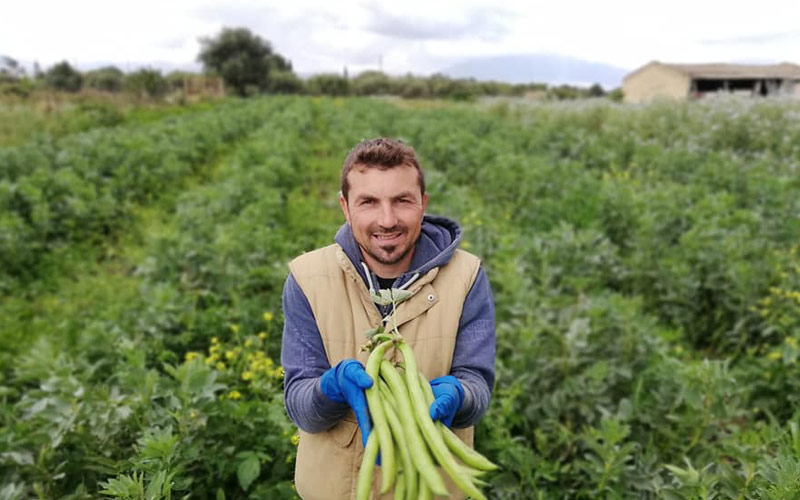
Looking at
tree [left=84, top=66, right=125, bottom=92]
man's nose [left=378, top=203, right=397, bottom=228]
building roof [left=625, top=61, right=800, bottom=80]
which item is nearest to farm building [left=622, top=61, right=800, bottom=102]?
building roof [left=625, top=61, right=800, bottom=80]

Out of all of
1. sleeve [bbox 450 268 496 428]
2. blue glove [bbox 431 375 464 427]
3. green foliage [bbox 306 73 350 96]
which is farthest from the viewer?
green foliage [bbox 306 73 350 96]

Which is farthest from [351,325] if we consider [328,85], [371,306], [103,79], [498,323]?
[328,85]

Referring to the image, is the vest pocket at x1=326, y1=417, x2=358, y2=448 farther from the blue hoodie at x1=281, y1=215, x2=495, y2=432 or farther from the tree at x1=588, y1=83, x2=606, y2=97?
the tree at x1=588, y1=83, x2=606, y2=97

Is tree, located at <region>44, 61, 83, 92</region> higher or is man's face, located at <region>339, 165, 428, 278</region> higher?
tree, located at <region>44, 61, 83, 92</region>

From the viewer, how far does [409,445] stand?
143 cm

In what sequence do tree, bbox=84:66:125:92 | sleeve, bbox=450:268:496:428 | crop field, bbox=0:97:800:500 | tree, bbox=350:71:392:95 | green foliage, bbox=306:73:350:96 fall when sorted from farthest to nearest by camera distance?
tree, bbox=350:71:392:95
green foliage, bbox=306:73:350:96
tree, bbox=84:66:125:92
crop field, bbox=0:97:800:500
sleeve, bbox=450:268:496:428

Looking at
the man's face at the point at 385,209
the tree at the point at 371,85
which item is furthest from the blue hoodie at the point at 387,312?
the tree at the point at 371,85

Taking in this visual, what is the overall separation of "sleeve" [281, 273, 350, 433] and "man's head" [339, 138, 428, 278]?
325mm

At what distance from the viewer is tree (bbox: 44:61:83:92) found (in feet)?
157

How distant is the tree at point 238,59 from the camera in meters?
57.7

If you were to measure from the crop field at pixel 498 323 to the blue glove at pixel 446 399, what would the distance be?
1010mm

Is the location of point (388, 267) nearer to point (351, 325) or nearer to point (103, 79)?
point (351, 325)

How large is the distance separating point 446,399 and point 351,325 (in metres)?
0.53

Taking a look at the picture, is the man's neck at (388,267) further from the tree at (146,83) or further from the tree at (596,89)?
the tree at (596,89)
